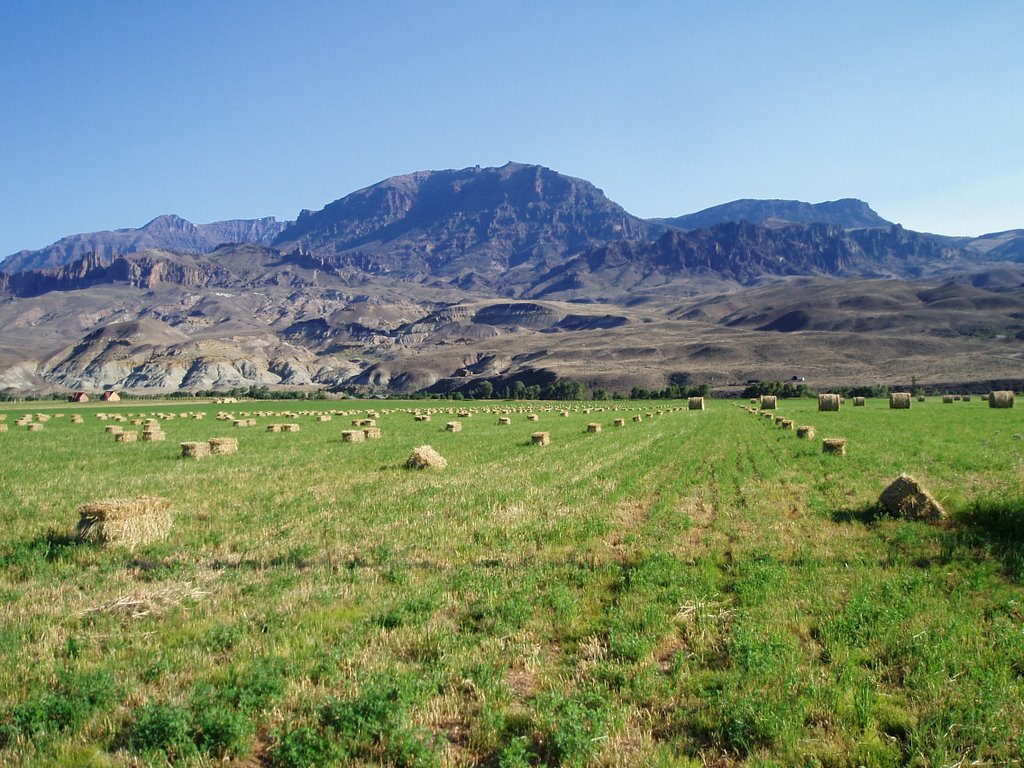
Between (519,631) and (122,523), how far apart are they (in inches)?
324

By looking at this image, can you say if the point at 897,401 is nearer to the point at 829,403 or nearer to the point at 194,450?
the point at 829,403

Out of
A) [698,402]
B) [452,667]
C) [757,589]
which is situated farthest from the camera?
[698,402]

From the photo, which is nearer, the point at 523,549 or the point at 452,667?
the point at 452,667

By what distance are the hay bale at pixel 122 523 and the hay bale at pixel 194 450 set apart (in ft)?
48.9

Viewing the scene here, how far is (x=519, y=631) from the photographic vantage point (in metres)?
7.83

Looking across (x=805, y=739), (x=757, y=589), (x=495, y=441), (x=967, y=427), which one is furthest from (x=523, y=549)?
(x=967, y=427)

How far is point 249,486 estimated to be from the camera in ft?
59.9

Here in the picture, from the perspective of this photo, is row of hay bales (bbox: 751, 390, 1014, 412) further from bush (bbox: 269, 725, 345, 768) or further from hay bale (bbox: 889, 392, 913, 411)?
bush (bbox: 269, 725, 345, 768)

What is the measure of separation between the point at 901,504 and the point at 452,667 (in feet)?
36.0

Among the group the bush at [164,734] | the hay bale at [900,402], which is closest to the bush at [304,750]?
the bush at [164,734]

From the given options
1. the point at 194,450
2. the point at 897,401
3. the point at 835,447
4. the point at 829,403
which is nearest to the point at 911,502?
the point at 835,447

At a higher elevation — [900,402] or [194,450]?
[194,450]

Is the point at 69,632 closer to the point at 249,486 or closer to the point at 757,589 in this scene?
the point at 757,589

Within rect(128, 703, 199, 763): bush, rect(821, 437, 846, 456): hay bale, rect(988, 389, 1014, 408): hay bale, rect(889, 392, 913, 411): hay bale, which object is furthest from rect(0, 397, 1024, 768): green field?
rect(889, 392, 913, 411): hay bale
